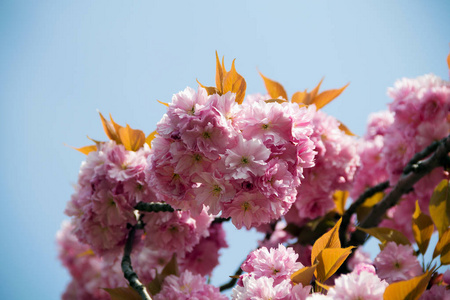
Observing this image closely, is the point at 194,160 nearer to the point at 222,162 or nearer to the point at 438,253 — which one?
the point at 222,162

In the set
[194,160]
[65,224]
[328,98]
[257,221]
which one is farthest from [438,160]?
[65,224]

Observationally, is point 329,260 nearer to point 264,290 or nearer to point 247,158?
point 264,290

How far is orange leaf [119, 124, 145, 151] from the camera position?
125cm

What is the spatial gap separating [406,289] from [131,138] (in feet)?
2.84

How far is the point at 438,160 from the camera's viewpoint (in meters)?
1.34

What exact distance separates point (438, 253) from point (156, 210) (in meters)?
0.74

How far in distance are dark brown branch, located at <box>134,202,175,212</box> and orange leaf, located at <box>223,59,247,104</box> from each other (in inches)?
16.7

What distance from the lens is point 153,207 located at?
3.92 ft

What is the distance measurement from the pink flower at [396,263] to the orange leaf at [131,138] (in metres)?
0.75

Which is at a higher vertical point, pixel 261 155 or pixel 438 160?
pixel 261 155

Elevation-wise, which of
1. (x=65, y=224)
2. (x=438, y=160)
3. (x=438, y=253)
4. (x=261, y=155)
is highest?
(x=65, y=224)

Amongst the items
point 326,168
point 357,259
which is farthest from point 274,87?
point 357,259

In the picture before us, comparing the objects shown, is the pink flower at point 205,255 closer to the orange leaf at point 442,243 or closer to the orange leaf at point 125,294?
the orange leaf at point 125,294

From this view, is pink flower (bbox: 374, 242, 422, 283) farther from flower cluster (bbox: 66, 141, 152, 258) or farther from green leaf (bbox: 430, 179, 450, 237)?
flower cluster (bbox: 66, 141, 152, 258)
